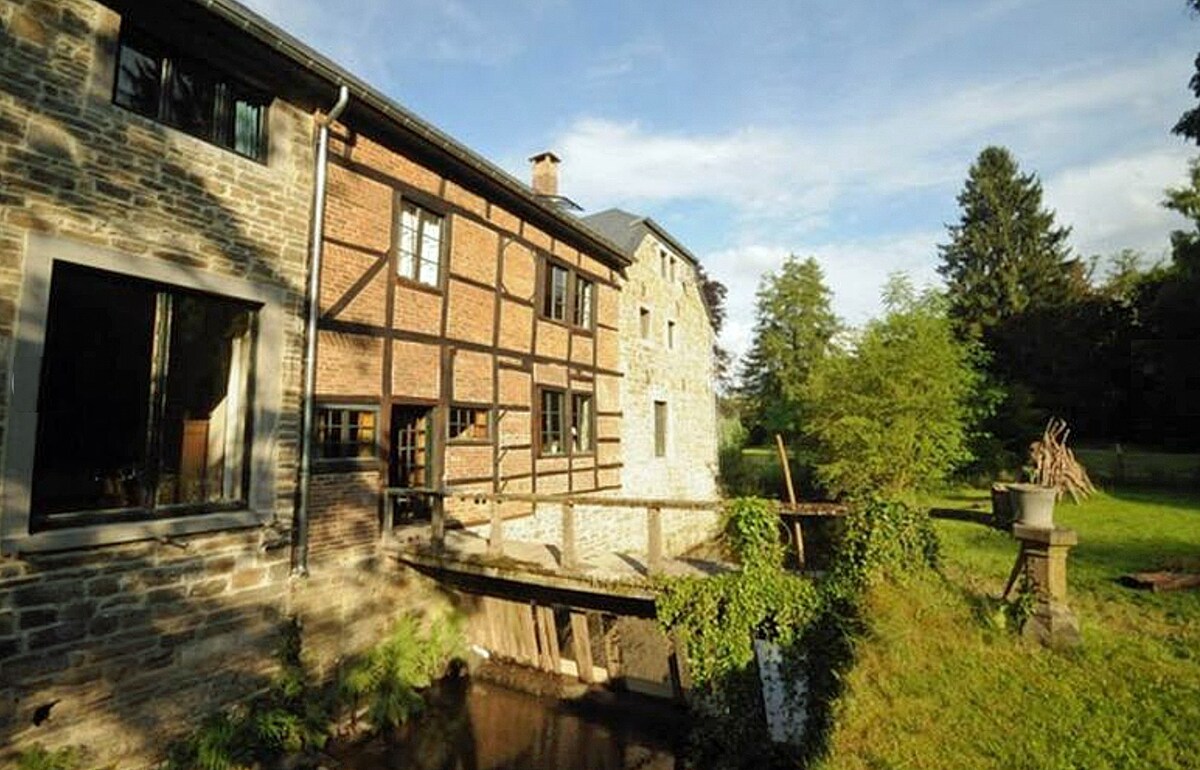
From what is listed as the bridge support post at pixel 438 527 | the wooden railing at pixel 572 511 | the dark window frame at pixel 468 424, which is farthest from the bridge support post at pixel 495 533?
the dark window frame at pixel 468 424

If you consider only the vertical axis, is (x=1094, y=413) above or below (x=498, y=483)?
above

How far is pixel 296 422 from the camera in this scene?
6625mm

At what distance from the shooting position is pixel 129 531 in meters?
5.12

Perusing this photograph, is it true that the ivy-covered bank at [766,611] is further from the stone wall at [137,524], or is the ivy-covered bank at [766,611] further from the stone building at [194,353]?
the stone wall at [137,524]

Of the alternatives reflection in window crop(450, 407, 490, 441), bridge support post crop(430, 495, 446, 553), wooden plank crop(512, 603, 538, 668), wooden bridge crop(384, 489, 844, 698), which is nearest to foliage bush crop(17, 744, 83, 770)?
wooden bridge crop(384, 489, 844, 698)

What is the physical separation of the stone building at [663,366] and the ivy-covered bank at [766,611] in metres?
7.37

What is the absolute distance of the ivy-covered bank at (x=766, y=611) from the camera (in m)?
5.39

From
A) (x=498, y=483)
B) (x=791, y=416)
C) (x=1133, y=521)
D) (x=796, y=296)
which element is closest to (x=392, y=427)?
(x=498, y=483)

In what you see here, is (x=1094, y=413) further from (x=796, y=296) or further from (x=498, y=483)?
(x=498, y=483)

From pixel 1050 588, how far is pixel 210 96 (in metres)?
8.74

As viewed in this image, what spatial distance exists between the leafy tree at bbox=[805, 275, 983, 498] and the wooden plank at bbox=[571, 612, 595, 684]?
9.05 metres

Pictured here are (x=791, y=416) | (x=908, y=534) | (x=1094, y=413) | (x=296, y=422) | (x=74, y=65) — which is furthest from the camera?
(x=791, y=416)

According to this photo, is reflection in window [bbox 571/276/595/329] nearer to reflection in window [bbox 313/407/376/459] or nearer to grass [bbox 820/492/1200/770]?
reflection in window [bbox 313/407/376/459]

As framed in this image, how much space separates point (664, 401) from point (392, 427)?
26.2 ft
